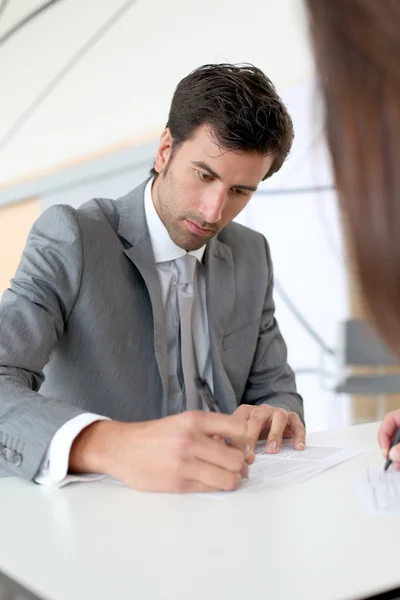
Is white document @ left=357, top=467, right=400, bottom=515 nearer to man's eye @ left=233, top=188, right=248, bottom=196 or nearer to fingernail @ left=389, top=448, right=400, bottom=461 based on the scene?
fingernail @ left=389, top=448, right=400, bottom=461

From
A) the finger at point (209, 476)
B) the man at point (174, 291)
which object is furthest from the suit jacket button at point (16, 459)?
the finger at point (209, 476)

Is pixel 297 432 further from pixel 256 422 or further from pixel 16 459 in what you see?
pixel 16 459

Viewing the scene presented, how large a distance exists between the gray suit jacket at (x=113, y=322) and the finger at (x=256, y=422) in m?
0.30

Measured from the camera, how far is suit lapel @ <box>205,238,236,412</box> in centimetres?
178

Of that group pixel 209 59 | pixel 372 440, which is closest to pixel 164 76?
pixel 209 59

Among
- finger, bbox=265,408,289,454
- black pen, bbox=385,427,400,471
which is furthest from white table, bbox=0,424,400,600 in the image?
finger, bbox=265,408,289,454

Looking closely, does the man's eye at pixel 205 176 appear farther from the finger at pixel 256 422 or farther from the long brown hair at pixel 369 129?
the long brown hair at pixel 369 129

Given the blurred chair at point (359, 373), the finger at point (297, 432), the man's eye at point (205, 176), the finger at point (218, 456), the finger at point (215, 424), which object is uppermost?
the man's eye at point (205, 176)

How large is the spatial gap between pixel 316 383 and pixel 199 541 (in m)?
2.99

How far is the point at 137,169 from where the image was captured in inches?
172

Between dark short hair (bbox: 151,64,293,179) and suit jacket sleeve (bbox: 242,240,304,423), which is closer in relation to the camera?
dark short hair (bbox: 151,64,293,179)

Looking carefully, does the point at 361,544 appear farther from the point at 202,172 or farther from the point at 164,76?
the point at 164,76

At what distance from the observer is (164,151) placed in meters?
1.89

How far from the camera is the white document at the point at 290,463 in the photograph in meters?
1.11
